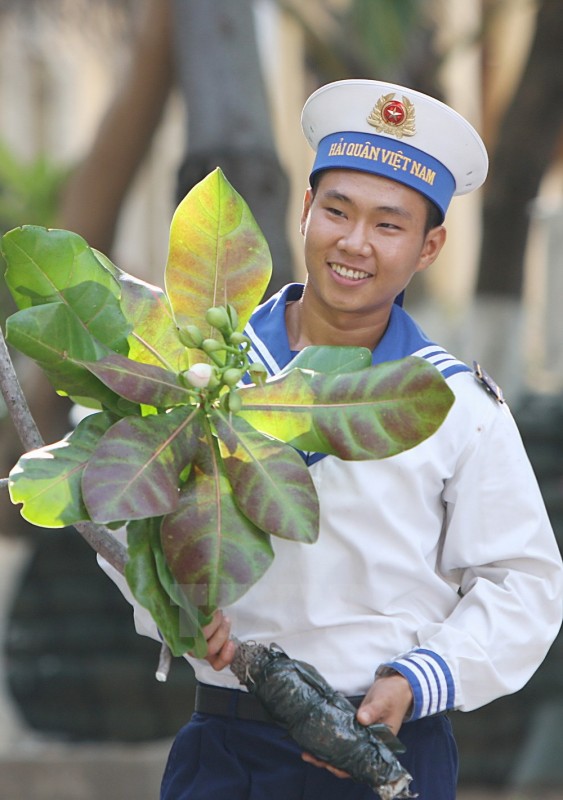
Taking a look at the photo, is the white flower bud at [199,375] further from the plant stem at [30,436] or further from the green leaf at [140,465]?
the plant stem at [30,436]

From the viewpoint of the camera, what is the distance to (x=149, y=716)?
5.24 m

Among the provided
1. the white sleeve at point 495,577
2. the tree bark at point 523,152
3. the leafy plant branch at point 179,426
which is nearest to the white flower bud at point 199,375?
the leafy plant branch at point 179,426

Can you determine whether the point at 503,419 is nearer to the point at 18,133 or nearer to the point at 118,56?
the point at 118,56

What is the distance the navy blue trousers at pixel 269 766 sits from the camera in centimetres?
226

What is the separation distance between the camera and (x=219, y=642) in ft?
6.91

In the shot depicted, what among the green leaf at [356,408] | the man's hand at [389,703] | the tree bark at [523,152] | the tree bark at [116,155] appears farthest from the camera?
the tree bark at [523,152]

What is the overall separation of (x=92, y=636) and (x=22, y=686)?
12.2 inches

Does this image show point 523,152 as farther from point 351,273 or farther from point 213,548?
point 213,548

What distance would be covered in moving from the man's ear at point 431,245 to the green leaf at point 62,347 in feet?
1.90

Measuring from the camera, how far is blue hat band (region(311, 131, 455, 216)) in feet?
7.45

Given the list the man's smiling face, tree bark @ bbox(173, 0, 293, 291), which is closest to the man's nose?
the man's smiling face

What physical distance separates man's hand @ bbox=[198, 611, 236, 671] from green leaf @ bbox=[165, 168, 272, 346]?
0.43 metres

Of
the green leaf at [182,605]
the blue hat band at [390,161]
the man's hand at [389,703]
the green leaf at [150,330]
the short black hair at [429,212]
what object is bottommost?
the man's hand at [389,703]

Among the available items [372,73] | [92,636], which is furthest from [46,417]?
[372,73]
